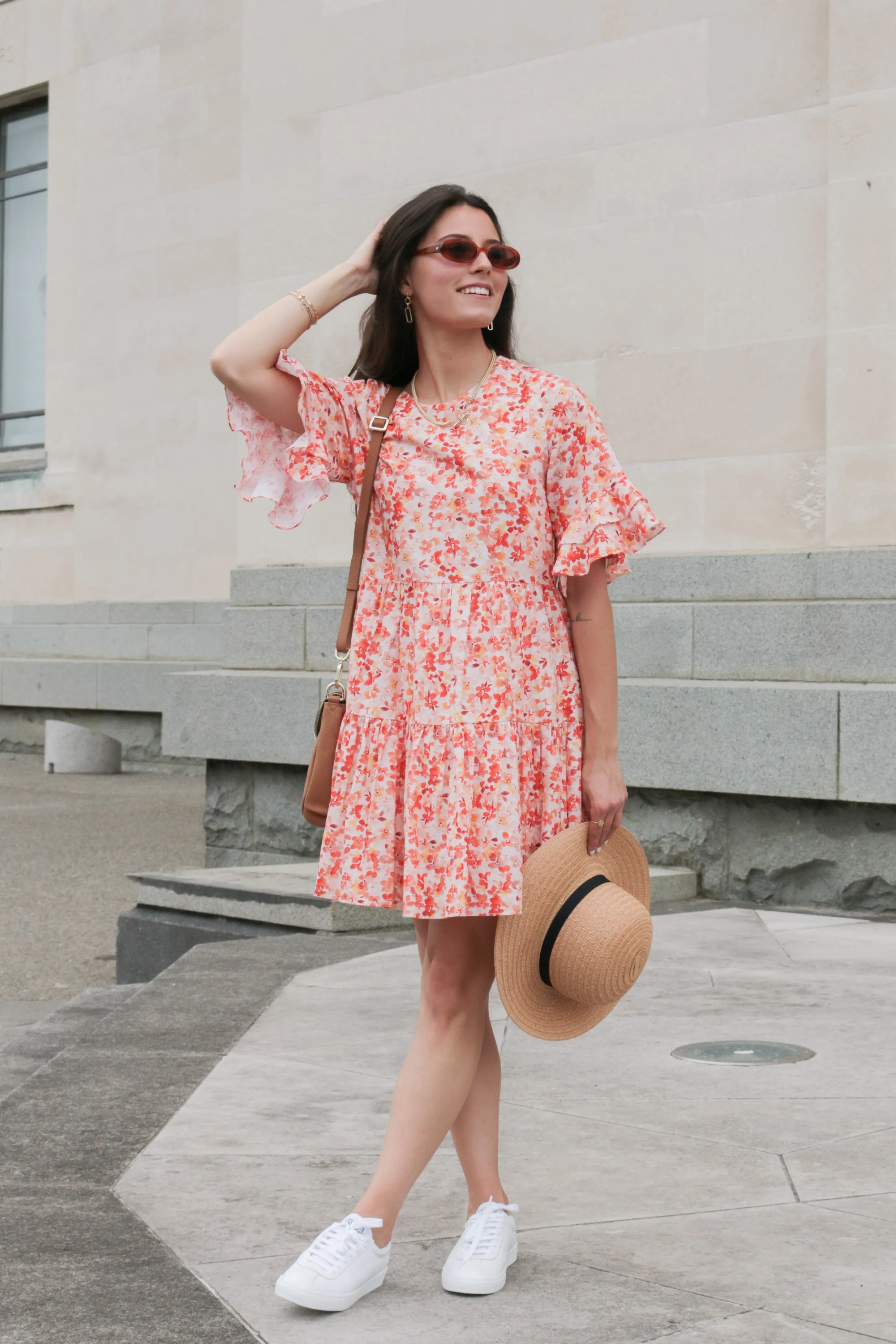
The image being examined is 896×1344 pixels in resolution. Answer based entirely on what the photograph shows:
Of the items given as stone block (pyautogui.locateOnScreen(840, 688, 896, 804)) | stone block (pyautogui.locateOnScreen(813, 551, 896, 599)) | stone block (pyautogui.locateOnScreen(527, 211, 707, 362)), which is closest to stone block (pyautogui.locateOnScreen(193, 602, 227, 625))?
stone block (pyautogui.locateOnScreen(527, 211, 707, 362))

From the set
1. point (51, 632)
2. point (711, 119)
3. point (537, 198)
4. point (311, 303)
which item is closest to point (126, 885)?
point (537, 198)

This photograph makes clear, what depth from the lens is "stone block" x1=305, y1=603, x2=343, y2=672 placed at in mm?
8453

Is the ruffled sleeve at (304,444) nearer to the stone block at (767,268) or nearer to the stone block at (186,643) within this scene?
the stone block at (767,268)

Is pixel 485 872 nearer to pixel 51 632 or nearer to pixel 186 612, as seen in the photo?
pixel 186 612

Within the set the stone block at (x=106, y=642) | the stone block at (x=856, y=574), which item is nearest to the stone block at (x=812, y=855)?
the stone block at (x=856, y=574)

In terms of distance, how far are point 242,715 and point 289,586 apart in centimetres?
76

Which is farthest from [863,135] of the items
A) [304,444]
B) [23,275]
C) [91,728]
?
[23,275]

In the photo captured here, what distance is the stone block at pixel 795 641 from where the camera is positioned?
22.3ft

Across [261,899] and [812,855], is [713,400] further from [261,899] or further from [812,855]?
[261,899]

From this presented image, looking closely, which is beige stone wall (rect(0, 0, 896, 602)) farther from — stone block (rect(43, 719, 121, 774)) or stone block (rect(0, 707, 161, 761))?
stone block (rect(0, 707, 161, 761))

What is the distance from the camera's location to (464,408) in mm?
2969

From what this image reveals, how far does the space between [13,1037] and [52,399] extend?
1295 centimetres

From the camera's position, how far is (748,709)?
691 cm

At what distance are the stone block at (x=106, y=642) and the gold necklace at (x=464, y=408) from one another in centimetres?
1344
